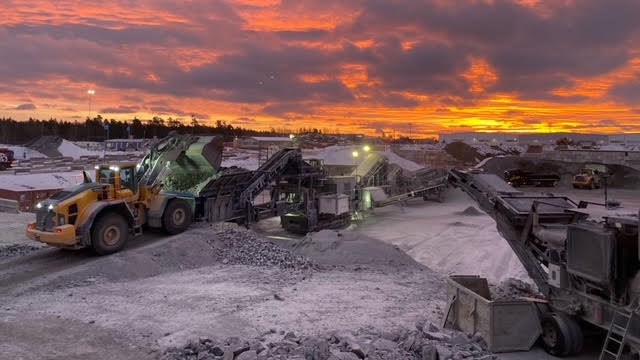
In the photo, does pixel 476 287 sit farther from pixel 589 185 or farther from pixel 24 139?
pixel 24 139

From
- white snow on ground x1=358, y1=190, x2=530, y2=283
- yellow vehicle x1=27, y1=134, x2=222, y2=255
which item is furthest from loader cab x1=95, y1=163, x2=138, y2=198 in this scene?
white snow on ground x1=358, y1=190, x2=530, y2=283

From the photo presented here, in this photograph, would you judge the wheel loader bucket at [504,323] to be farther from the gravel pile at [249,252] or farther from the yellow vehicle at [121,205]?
the yellow vehicle at [121,205]

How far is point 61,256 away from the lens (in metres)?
14.9

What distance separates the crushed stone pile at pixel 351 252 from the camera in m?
16.3

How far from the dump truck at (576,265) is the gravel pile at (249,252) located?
616 centimetres

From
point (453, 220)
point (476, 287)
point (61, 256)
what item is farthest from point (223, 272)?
point (453, 220)

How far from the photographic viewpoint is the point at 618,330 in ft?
24.8

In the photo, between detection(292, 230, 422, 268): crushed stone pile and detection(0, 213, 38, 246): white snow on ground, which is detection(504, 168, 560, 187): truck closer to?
detection(292, 230, 422, 268): crushed stone pile

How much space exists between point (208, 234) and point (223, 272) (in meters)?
3.59

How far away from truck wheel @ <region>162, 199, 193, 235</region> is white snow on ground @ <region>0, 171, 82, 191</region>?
15660mm

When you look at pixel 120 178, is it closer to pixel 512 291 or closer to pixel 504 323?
pixel 512 291

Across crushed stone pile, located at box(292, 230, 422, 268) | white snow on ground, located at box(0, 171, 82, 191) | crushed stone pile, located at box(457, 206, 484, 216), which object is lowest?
crushed stone pile, located at box(457, 206, 484, 216)

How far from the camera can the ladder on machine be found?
725 cm

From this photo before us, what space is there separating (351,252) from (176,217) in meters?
5.73
